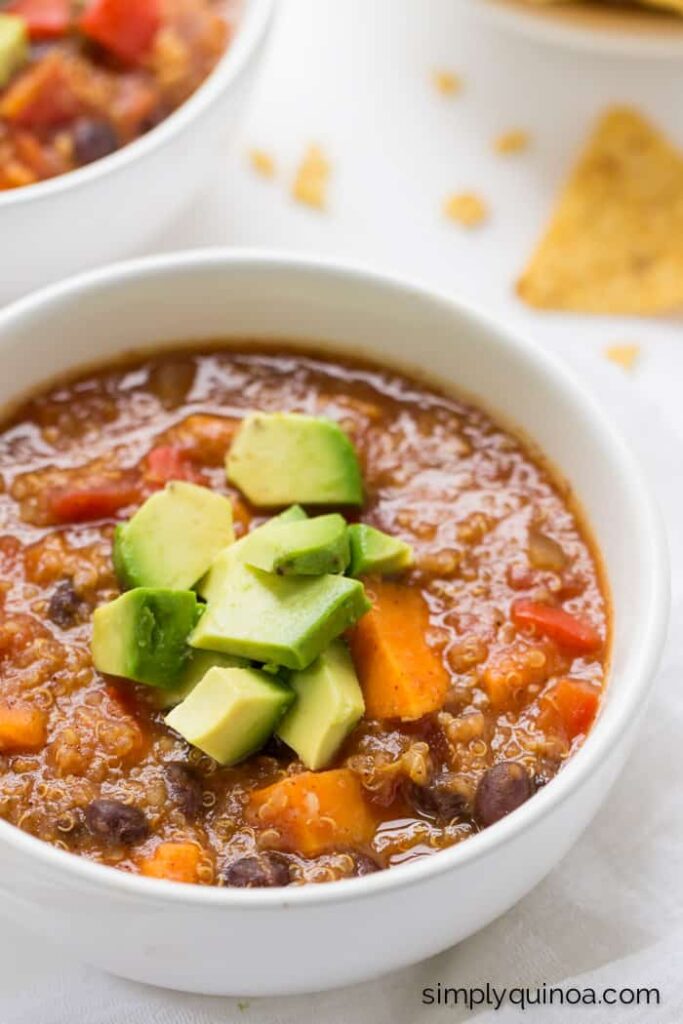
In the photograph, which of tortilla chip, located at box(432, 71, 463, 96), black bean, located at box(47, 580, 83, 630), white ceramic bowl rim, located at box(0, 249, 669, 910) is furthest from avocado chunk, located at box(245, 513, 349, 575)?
tortilla chip, located at box(432, 71, 463, 96)

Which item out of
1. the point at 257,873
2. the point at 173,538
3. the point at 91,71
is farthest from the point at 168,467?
the point at 91,71

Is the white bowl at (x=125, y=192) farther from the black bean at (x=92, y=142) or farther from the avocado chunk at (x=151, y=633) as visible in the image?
the avocado chunk at (x=151, y=633)

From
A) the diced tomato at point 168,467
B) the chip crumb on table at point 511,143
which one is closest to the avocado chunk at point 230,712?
the diced tomato at point 168,467

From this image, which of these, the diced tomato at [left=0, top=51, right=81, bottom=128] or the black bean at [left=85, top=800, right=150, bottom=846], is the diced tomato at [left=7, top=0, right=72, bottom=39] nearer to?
the diced tomato at [left=0, top=51, right=81, bottom=128]

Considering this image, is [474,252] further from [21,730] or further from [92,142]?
[21,730]

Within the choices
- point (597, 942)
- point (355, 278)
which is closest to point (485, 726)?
point (597, 942)

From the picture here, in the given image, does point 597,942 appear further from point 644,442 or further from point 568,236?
point 568,236
